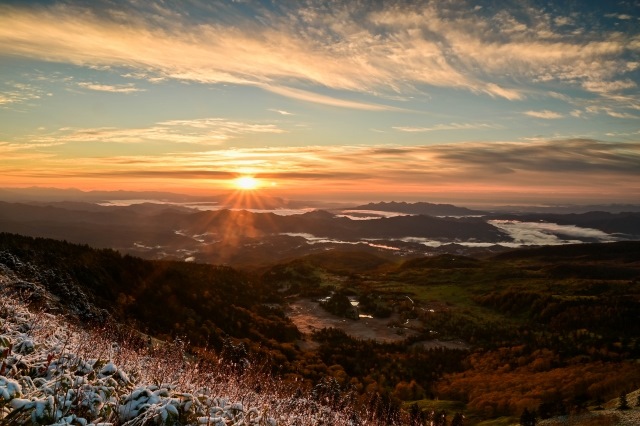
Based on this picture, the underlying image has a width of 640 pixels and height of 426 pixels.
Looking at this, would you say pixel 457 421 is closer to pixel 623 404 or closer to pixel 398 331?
pixel 623 404

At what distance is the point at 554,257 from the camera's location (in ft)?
452

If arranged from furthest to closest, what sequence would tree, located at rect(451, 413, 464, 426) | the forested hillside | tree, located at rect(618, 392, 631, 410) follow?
the forested hillside → tree, located at rect(451, 413, 464, 426) → tree, located at rect(618, 392, 631, 410)

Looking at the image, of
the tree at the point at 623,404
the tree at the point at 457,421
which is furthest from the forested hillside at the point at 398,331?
the tree at the point at 457,421

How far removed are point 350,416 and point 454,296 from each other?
53.2 meters

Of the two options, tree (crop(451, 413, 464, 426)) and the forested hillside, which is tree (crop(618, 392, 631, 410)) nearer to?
the forested hillside

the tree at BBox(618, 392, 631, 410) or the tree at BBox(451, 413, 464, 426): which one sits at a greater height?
the tree at BBox(618, 392, 631, 410)

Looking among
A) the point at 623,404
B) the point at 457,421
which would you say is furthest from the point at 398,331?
the point at 623,404

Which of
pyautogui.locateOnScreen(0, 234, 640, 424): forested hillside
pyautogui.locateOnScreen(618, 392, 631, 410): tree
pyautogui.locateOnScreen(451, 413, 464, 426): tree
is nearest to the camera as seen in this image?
pyautogui.locateOnScreen(618, 392, 631, 410): tree

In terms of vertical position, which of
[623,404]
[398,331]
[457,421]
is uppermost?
[623,404]

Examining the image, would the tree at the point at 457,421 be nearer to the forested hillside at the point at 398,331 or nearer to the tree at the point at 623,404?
the forested hillside at the point at 398,331

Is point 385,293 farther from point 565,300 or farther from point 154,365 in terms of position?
point 154,365

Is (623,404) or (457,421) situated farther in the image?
(457,421)

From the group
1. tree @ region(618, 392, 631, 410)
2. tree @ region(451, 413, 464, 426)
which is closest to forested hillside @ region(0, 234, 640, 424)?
tree @ region(618, 392, 631, 410)

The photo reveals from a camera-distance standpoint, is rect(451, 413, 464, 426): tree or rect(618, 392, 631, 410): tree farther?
rect(451, 413, 464, 426): tree
